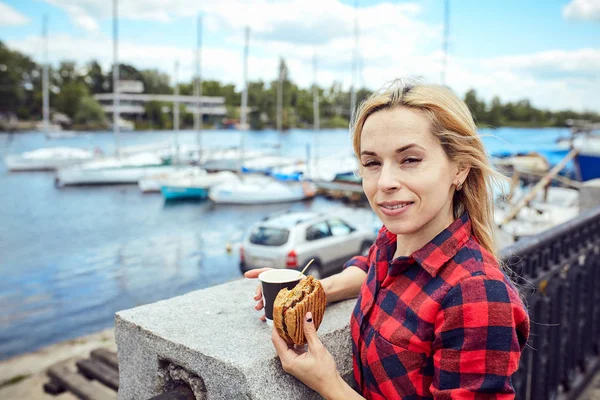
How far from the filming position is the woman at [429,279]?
3.96 ft

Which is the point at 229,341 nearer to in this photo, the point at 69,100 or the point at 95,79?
the point at 69,100

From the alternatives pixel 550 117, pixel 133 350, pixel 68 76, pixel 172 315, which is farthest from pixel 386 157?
pixel 68 76

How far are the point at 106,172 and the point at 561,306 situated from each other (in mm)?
47258

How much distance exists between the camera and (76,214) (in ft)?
113

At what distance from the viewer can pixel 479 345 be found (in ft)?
3.92

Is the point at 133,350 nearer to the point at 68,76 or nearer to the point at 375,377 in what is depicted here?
the point at 375,377

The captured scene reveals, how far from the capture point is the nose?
140cm

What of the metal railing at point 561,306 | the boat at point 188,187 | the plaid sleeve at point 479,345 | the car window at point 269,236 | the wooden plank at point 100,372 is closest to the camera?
the plaid sleeve at point 479,345

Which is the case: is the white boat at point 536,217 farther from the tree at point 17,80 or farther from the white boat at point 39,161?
the tree at point 17,80

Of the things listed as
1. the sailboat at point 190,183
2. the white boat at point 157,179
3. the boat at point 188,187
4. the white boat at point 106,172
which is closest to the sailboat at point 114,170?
the white boat at point 106,172

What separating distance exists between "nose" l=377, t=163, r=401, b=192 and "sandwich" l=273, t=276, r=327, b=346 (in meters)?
0.35

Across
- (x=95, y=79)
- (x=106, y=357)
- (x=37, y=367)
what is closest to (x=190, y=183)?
(x=37, y=367)

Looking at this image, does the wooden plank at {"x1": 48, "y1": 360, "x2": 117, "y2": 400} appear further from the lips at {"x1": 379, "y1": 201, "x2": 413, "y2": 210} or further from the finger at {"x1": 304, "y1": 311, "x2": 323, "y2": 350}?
the lips at {"x1": 379, "y1": 201, "x2": 413, "y2": 210}

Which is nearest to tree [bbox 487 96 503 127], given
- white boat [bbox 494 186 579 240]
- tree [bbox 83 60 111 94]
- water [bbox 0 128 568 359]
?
water [bbox 0 128 568 359]
